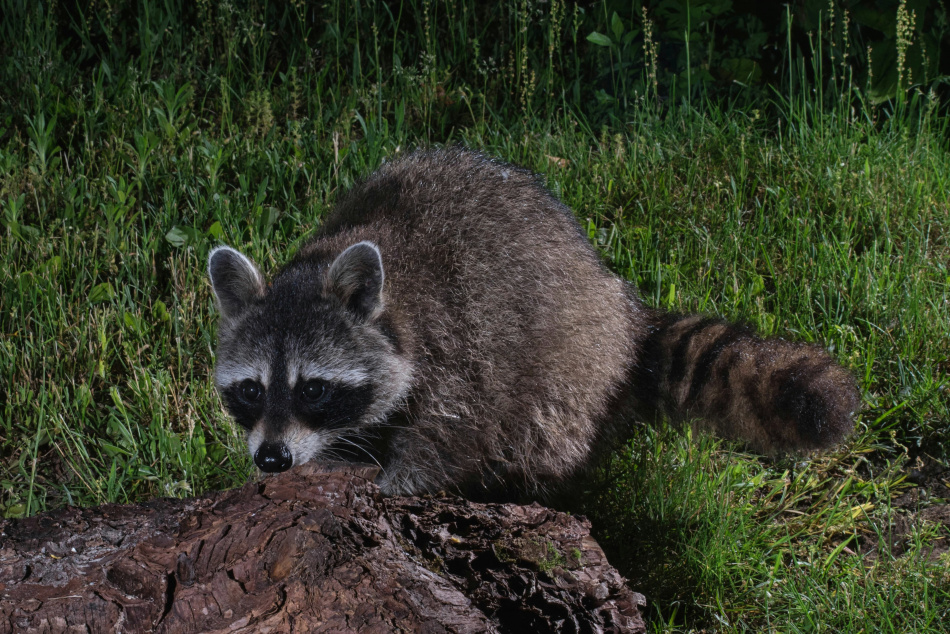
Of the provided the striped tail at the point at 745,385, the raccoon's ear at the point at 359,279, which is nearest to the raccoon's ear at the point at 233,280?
the raccoon's ear at the point at 359,279

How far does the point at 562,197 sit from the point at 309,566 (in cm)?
287

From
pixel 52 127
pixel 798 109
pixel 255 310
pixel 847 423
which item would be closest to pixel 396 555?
pixel 255 310

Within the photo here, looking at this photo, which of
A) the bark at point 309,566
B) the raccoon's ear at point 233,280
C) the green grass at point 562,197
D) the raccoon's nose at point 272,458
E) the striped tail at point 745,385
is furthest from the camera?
the raccoon's ear at point 233,280

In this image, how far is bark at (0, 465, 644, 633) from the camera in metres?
2.14

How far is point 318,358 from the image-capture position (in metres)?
3.21

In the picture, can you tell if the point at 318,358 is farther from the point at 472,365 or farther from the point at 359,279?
the point at 472,365

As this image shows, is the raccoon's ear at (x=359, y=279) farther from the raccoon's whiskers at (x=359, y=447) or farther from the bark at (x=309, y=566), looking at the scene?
the bark at (x=309, y=566)

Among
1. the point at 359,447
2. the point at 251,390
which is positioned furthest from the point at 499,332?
the point at 251,390

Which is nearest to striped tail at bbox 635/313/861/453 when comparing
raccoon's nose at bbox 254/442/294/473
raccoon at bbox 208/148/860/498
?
raccoon at bbox 208/148/860/498

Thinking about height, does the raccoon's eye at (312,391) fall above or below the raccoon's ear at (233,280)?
below

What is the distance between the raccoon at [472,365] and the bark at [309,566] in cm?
64

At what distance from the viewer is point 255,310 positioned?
11.0ft

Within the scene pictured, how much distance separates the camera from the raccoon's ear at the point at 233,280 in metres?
3.38

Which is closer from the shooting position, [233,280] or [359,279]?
[359,279]
